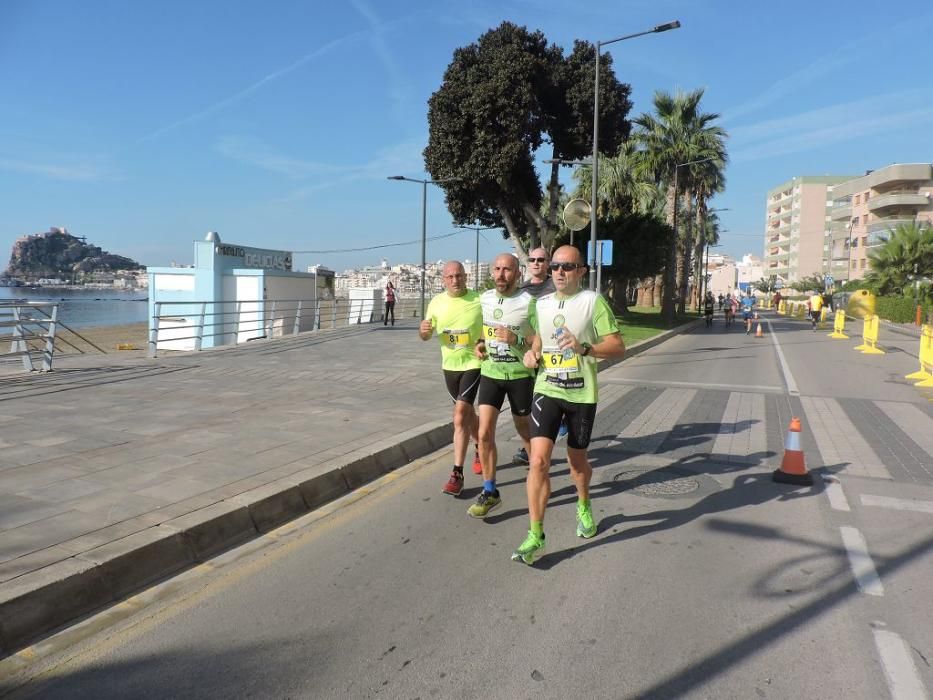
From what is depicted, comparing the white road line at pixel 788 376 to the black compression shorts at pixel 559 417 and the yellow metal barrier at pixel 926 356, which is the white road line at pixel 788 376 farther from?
the black compression shorts at pixel 559 417

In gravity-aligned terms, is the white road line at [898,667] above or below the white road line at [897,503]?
below

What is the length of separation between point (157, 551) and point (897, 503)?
5.28 metres

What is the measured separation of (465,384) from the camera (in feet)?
17.0

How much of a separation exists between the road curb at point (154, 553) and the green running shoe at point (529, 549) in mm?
1796

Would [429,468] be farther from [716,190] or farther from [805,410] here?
[716,190]

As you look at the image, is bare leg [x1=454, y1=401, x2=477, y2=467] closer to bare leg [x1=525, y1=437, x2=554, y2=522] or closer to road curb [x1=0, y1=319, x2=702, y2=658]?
road curb [x1=0, y1=319, x2=702, y2=658]

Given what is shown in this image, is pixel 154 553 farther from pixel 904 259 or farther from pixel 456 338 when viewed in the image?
pixel 904 259

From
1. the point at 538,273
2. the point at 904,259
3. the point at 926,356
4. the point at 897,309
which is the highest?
the point at 904,259

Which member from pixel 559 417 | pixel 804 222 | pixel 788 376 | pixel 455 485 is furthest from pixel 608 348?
pixel 804 222

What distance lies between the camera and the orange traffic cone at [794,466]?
5574 mm

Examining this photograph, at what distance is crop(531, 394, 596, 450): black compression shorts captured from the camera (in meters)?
4.02

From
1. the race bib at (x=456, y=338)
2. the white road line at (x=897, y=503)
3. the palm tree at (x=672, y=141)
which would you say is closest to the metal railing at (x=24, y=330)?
the race bib at (x=456, y=338)

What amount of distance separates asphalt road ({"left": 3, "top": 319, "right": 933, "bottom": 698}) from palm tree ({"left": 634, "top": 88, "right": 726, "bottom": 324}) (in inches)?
1114

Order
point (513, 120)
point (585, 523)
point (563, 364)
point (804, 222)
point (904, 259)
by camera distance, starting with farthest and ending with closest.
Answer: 1. point (804, 222)
2. point (904, 259)
3. point (513, 120)
4. point (585, 523)
5. point (563, 364)
